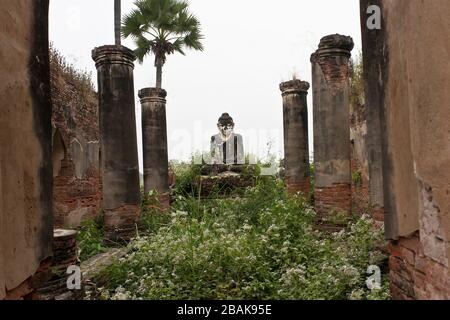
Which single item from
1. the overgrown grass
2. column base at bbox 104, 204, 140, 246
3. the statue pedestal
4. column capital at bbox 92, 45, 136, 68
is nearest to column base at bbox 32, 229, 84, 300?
the overgrown grass

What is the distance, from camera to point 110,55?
698cm

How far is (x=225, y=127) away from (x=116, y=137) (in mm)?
9951

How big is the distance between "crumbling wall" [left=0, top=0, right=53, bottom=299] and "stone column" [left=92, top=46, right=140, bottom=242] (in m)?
4.26

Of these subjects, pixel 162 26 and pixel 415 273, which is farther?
pixel 162 26

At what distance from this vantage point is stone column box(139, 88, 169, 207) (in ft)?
34.2

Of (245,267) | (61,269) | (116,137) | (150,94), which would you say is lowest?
(245,267)

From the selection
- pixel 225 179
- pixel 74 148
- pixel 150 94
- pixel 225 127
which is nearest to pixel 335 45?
pixel 150 94

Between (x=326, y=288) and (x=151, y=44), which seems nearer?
(x=326, y=288)

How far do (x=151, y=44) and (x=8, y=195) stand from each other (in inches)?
648

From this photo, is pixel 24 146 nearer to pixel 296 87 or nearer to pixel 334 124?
pixel 334 124

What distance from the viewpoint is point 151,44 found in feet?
57.2

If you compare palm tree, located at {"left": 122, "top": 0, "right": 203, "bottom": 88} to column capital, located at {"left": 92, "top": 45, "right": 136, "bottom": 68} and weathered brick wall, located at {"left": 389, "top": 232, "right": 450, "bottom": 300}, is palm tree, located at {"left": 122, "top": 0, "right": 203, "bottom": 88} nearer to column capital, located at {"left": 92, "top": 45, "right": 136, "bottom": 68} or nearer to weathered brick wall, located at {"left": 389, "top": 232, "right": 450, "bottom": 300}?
column capital, located at {"left": 92, "top": 45, "right": 136, "bottom": 68}

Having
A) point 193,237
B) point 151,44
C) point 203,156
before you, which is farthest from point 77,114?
point 151,44
